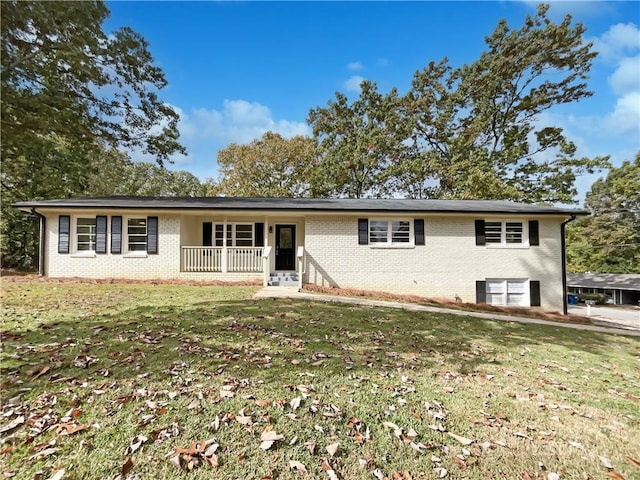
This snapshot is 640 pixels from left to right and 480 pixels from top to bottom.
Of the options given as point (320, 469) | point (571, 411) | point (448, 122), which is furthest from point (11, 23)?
point (448, 122)

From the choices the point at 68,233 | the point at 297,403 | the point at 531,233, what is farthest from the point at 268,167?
the point at 297,403

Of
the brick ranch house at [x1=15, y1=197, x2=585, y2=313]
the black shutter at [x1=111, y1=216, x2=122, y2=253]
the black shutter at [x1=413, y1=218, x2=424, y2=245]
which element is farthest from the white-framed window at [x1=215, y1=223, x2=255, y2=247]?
the black shutter at [x1=413, y1=218, x2=424, y2=245]

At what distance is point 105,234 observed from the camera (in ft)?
39.9

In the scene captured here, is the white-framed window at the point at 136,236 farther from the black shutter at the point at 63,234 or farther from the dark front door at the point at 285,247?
the dark front door at the point at 285,247

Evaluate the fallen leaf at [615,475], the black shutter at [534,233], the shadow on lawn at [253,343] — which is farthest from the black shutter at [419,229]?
the fallen leaf at [615,475]

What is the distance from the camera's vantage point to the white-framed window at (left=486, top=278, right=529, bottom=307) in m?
12.3

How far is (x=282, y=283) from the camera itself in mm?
11672

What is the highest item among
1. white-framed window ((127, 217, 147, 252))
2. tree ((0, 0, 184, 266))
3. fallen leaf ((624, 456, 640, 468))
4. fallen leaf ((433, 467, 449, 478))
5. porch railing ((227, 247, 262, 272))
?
tree ((0, 0, 184, 266))

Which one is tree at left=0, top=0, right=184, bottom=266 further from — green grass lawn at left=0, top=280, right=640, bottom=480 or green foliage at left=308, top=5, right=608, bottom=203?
green foliage at left=308, top=5, right=608, bottom=203

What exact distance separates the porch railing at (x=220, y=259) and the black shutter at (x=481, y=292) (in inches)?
350

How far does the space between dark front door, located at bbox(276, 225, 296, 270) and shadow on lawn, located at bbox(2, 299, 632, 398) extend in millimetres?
6112

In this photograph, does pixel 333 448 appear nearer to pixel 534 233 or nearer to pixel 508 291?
pixel 508 291

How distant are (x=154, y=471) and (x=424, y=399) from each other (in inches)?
105

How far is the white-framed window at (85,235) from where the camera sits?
1224 cm
